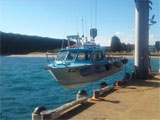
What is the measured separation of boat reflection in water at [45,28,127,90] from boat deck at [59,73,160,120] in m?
3.06

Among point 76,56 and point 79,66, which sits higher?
point 76,56

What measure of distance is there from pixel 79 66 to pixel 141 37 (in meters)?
4.41

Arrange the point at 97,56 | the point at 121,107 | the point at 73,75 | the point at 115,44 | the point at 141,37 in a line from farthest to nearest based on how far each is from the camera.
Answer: the point at 115,44
the point at 97,56
the point at 141,37
the point at 73,75
the point at 121,107

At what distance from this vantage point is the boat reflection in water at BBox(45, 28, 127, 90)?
12.2 metres

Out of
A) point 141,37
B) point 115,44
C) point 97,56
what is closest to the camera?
point 141,37

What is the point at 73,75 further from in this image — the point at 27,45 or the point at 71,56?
the point at 27,45

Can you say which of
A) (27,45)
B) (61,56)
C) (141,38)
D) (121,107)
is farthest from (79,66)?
(27,45)

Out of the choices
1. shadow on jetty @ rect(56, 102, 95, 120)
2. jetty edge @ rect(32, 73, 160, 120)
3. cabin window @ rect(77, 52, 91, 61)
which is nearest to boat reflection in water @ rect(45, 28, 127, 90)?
cabin window @ rect(77, 52, 91, 61)

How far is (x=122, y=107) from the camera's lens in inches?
297

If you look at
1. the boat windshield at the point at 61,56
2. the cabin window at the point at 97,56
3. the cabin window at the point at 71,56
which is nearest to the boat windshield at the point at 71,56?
the cabin window at the point at 71,56

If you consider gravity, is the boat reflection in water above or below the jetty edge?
above

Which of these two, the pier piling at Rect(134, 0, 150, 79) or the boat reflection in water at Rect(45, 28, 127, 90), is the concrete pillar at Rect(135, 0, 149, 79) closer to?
the pier piling at Rect(134, 0, 150, 79)

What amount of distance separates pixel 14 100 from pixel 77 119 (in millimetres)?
8593

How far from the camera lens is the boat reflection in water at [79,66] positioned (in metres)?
12.2
